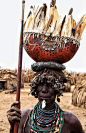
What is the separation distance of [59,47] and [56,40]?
0.31 ft

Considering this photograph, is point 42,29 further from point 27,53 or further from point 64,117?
point 64,117

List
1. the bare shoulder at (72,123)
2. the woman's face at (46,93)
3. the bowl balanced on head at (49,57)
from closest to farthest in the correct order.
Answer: the bowl balanced on head at (49,57)
the woman's face at (46,93)
the bare shoulder at (72,123)

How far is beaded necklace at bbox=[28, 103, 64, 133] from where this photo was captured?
188 cm

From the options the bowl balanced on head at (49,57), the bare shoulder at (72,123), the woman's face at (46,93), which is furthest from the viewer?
the bare shoulder at (72,123)

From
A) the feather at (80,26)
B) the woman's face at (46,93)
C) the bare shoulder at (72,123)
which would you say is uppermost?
the feather at (80,26)

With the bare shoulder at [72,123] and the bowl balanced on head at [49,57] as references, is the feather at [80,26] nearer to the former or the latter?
the bowl balanced on head at [49,57]

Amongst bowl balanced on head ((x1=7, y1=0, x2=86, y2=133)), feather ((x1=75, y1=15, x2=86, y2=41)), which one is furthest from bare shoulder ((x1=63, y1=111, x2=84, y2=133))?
feather ((x1=75, y1=15, x2=86, y2=41))

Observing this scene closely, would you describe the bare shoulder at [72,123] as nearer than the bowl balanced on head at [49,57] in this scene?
No

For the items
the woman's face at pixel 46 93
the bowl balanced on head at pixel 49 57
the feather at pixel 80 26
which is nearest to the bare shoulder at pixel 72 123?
the bowl balanced on head at pixel 49 57

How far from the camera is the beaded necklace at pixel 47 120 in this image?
1.88m

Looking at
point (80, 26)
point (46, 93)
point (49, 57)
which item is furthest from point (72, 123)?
point (80, 26)

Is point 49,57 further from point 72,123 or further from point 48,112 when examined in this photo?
point 72,123

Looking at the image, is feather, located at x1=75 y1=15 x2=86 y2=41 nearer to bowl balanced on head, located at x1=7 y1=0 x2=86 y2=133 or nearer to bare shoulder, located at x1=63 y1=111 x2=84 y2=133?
bowl balanced on head, located at x1=7 y1=0 x2=86 y2=133

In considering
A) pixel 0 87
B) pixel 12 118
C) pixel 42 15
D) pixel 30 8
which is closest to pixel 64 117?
pixel 12 118
